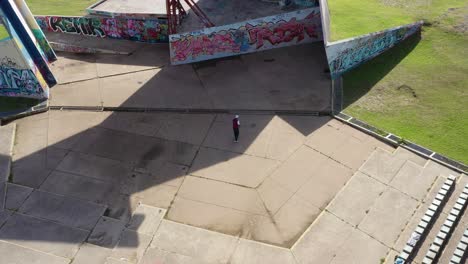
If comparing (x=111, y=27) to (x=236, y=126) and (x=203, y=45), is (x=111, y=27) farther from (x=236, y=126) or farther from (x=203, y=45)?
(x=236, y=126)

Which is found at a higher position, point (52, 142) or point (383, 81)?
point (383, 81)

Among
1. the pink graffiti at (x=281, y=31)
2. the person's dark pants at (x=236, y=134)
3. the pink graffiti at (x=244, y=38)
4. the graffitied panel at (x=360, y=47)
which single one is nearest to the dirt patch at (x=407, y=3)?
the graffitied panel at (x=360, y=47)

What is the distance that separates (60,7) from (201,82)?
805 inches

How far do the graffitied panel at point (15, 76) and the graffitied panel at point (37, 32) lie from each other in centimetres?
304

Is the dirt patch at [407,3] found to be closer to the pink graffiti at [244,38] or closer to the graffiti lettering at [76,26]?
the pink graffiti at [244,38]

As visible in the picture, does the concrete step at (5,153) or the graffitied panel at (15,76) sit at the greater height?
the graffitied panel at (15,76)

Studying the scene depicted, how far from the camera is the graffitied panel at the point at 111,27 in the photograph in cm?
3331

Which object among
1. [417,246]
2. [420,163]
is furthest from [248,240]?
Result: [420,163]

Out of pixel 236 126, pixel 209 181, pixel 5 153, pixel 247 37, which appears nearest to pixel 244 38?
pixel 247 37

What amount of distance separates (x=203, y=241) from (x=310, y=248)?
486 centimetres

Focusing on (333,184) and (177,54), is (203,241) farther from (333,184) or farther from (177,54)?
(177,54)

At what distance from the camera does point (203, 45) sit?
30.4 m

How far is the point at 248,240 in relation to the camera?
18.2 metres

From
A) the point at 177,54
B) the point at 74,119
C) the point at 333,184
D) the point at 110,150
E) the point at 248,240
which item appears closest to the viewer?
the point at 248,240
